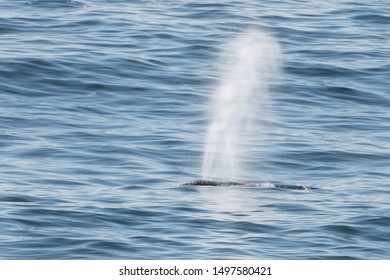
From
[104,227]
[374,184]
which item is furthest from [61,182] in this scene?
[374,184]

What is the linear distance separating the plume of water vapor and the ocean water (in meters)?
0.21

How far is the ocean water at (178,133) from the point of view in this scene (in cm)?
1650

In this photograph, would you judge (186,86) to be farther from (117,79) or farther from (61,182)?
(61,182)

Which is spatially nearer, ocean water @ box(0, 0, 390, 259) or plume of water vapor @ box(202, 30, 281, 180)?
ocean water @ box(0, 0, 390, 259)

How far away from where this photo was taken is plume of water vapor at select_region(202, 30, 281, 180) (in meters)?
21.5

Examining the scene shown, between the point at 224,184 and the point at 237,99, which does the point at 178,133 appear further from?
the point at 237,99

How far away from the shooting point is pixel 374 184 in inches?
775

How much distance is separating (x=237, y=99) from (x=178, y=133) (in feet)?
11.3

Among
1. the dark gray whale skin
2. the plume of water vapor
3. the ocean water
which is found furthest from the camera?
the plume of water vapor

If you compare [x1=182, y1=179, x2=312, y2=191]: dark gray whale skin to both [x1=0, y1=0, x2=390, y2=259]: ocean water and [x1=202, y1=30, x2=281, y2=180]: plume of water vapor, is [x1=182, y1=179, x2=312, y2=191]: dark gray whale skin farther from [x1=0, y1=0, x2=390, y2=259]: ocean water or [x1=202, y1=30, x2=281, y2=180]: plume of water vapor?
[x1=202, y1=30, x2=281, y2=180]: plume of water vapor

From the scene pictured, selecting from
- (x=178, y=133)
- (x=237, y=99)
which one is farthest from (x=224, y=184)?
(x=237, y=99)

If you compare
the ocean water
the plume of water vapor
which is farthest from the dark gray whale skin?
the plume of water vapor

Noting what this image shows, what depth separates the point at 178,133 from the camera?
2250cm

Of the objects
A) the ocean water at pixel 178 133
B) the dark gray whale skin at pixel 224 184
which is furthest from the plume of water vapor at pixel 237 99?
the dark gray whale skin at pixel 224 184
